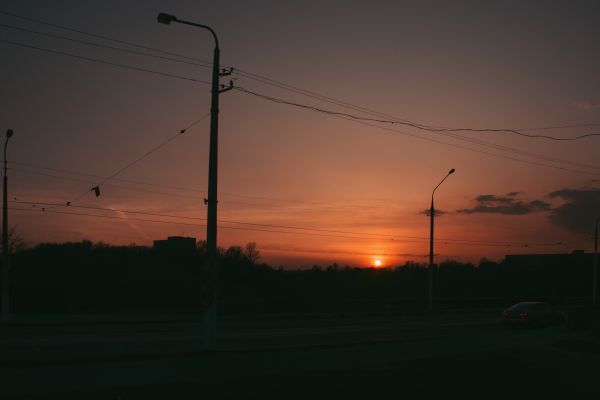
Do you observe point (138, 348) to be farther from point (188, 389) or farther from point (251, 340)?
point (188, 389)

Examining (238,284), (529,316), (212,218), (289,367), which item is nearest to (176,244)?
(238,284)

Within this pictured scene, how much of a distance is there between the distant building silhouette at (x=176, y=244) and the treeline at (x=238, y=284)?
2.46 metres

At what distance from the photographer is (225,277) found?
8631 cm

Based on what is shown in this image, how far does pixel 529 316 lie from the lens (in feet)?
113

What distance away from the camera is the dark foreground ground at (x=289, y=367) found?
1270cm

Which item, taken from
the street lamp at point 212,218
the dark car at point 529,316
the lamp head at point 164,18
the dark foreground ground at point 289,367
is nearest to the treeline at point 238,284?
the street lamp at point 212,218

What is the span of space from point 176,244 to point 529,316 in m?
66.3

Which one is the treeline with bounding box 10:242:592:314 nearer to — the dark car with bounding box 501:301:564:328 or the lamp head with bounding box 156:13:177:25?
the lamp head with bounding box 156:13:177:25

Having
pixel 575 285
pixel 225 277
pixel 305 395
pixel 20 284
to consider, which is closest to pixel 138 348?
pixel 305 395

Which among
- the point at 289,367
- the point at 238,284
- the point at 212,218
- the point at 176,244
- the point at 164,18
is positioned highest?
the point at 164,18

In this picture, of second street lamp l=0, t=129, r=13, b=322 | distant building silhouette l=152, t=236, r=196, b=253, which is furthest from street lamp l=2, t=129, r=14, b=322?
distant building silhouette l=152, t=236, r=196, b=253

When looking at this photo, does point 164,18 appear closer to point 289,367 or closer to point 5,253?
point 289,367

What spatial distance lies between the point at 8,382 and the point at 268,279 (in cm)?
7650

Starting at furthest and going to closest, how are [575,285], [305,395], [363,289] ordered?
[575,285] < [363,289] < [305,395]
